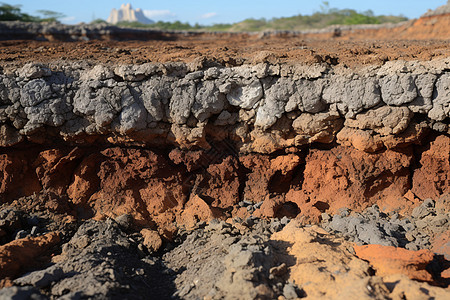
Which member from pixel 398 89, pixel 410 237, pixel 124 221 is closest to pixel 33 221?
pixel 124 221

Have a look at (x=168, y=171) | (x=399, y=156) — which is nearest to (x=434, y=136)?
(x=399, y=156)

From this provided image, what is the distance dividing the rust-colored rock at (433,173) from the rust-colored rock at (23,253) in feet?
14.8

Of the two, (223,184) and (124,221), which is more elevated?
(223,184)

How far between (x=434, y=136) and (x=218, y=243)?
2967 mm

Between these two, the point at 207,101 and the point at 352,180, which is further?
the point at 352,180

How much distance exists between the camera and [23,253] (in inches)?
152

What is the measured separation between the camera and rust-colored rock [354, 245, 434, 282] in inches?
137

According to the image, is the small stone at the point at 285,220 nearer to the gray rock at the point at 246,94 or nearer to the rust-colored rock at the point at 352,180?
the rust-colored rock at the point at 352,180

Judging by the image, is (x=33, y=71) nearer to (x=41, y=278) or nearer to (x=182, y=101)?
(x=182, y=101)

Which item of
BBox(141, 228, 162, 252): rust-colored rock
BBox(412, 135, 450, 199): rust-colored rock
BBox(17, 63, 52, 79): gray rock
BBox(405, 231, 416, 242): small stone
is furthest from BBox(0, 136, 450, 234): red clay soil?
BBox(17, 63, 52, 79): gray rock

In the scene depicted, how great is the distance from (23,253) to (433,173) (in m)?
4.86

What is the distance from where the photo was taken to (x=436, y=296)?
10.3 ft

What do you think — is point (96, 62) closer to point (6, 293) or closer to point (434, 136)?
point (6, 293)

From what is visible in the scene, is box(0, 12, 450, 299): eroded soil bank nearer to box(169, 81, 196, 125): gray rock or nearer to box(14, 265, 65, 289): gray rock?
box(169, 81, 196, 125): gray rock
